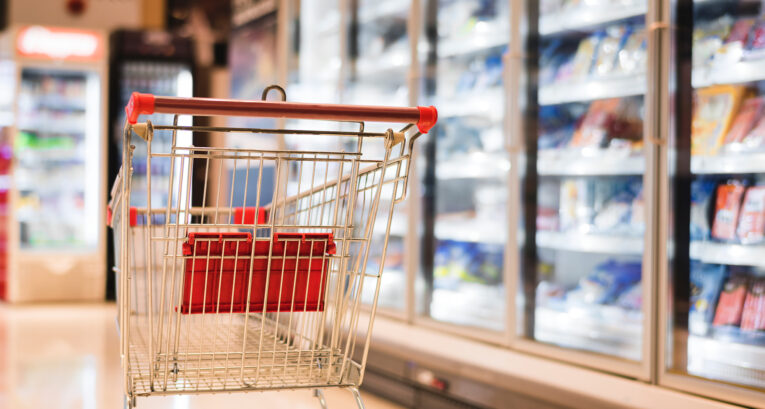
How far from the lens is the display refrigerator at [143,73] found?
271 inches

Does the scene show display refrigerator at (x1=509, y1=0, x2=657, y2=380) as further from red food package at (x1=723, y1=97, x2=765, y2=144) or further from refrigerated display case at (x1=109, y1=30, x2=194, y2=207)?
refrigerated display case at (x1=109, y1=30, x2=194, y2=207)

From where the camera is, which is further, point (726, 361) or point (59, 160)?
point (59, 160)

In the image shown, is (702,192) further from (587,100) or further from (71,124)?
(71,124)

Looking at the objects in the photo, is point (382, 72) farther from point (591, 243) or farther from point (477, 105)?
point (591, 243)

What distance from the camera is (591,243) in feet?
10.1

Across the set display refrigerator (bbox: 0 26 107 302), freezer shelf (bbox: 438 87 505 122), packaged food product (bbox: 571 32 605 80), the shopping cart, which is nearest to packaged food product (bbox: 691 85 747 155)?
packaged food product (bbox: 571 32 605 80)

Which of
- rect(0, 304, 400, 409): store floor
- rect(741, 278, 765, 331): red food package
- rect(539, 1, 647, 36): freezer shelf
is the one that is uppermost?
rect(539, 1, 647, 36): freezer shelf

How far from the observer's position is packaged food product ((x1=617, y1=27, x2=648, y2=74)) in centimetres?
294

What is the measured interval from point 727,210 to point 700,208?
0.10 metres

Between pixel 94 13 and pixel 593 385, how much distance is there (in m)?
6.74

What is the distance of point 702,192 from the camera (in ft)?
8.64

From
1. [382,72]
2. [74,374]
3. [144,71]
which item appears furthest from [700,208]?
[144,71]

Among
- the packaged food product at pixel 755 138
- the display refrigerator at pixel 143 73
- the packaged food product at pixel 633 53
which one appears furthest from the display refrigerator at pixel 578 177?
the display refrigerator at pixel 143 73

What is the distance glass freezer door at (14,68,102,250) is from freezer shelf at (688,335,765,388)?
5647mm
